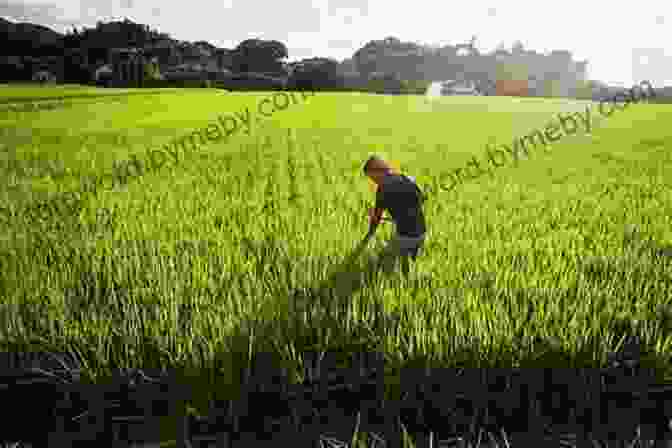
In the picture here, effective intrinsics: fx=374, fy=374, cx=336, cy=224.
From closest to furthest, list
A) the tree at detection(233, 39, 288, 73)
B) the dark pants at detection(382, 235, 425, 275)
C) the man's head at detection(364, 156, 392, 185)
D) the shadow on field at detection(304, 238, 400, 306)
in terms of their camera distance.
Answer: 1. the shadow on field at detection(304, 238, 400, 306)
2. the dark pants at detection(382, 235, 425, 275)
3. the man's head at detection(364, 156, 392, 185)
4. the tree at detection(233, 39, 288, 73)

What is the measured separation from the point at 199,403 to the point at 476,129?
39.8 ft

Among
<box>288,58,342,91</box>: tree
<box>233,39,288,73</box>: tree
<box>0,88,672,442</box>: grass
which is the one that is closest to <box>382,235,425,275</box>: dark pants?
<box>0,88,672,442</box>: grass

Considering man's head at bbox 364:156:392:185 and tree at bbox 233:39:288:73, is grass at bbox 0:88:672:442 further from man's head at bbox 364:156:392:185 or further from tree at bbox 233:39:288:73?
tree at bbox 233:39:288:73

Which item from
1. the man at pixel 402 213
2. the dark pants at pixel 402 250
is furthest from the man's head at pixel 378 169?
the dark pants at pixel 402 250

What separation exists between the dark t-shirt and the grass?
0.25 metres

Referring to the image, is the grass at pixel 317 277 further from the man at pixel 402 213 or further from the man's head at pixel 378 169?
the man's head at pixel 378 169

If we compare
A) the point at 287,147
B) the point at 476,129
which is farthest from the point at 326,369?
the point at 476,129

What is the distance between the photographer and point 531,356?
1494 mm

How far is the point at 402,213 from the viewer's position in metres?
2.30

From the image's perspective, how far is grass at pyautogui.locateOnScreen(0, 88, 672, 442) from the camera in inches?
59.8

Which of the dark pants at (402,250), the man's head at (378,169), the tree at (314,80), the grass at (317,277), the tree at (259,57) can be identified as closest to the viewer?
the grass at (317,277)

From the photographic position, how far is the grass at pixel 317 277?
1520 millimetres

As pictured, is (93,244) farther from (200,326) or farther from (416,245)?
(416,245)

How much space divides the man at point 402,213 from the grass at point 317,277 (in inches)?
6.8
